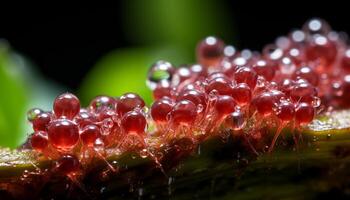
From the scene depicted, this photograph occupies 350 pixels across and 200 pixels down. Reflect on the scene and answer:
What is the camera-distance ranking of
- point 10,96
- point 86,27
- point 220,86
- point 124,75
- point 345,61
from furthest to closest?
1. point 86,27
2. point 124,75
3. point 10,96
4. point 345,61
5. point 220,86

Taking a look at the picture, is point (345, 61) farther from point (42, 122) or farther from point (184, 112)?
point (42, 122)

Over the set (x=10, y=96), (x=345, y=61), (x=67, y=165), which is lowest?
(x=67, y=165)

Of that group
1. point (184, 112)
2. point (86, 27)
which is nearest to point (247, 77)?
point (184, 112)

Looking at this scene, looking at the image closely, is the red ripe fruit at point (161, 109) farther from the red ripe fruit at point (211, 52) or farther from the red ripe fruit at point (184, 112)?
the red ripe fruit at point (211, 52)

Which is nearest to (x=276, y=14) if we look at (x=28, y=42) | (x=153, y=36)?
(x=153, y=36)

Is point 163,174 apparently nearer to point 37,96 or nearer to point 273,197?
point 273,197

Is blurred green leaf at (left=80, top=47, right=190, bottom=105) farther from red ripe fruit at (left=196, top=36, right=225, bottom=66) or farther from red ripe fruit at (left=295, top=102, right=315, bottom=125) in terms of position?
red ripe fruit at (left=295, top=102, right=315, bottom=125)

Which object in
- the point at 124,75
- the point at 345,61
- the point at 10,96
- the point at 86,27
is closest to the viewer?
the point at 345,61

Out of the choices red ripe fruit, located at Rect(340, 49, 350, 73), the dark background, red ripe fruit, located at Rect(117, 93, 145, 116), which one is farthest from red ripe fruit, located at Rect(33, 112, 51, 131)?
the dark background
